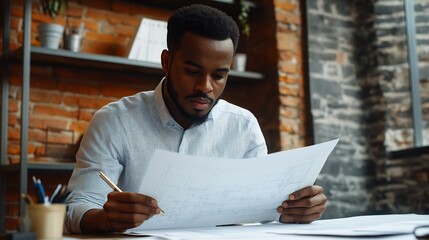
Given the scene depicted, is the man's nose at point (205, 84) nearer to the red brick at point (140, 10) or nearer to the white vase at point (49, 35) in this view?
the white vase at point (49, 35)

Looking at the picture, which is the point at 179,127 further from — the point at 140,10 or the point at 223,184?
the point at 140,10

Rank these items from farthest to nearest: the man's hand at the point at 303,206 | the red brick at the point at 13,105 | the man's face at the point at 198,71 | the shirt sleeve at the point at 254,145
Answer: the red brick at the point at 13,105, the shirt sleeve at the point at 254,145, the man's face at the point at 198,71, the man's hand at the point at 303,206

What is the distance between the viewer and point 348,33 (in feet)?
11.6

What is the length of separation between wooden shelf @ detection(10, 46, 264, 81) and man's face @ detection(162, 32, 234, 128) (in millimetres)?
1255

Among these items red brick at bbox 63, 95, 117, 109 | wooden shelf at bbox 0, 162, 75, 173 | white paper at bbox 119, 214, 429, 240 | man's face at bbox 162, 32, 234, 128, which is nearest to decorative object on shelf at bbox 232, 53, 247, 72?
red brick at bbox 63, 95, 117, 109

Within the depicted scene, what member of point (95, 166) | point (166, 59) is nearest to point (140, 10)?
point (166, 59)

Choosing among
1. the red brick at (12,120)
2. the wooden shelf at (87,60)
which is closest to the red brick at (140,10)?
the wooden shelf at (87,60)

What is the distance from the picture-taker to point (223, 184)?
1226 millimetres

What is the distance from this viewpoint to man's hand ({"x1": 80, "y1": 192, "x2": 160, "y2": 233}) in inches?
46.0

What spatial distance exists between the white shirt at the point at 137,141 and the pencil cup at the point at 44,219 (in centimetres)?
42

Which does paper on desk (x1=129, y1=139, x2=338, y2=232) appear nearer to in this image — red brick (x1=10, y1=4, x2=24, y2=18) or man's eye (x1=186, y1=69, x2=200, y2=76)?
man's eye (x1=186, y1=69, x2=200, y2=76)

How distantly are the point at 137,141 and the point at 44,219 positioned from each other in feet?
2.40

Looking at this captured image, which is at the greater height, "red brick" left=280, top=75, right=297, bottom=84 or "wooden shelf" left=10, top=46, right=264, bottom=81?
"wooden shelf" left=10, top=46, right=264, bottom=81

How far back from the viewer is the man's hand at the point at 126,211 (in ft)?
3.84
